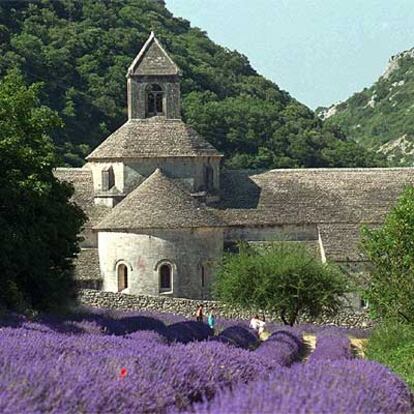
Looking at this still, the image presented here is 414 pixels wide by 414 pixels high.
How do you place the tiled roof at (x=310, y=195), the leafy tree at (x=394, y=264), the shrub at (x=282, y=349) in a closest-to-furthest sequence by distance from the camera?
1. the shrub at (x=282, y=349)
2. the leafy tree at (x=394, y=264)
3. the tiled roof at (x=310, y=195)

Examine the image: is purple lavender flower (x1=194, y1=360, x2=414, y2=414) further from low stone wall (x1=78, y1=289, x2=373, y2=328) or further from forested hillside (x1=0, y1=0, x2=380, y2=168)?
forested hillside (x1=0, y1=0, x2=380, y2=168)

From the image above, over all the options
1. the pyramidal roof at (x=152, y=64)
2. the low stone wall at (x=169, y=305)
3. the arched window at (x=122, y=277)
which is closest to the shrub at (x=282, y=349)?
the low stone wall at (x=169, y=305)

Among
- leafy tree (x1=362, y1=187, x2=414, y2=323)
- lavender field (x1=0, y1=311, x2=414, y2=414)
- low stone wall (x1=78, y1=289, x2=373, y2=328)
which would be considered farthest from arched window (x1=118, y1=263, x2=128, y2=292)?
lavender field (x1=0, y1=311, x2=414, y2=414)

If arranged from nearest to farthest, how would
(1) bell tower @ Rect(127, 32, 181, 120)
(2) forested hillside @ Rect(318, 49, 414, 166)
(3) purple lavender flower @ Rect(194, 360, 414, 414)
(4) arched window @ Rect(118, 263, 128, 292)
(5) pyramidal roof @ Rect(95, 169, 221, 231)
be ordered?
(3) purple lavender flower @ Rect(194, 360, 414, 414) < (5) pyramidal roof @ Rect(95, 169, 221, 231) < (4) arched window @ Rect(118, 263, 128, 292) < (1) bell tower @ Rect(127, 32, 181, 120) < (2) forested hillside @ Rect(318, 49, 414, 166)

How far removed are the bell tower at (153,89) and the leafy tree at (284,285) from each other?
1210 cm

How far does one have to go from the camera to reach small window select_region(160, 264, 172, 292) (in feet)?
138

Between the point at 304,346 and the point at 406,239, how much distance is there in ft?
23.4

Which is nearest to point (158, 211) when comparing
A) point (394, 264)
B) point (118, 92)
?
point (394, 264)

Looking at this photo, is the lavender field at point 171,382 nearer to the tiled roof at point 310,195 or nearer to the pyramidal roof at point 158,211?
the pyramidal roof at point 158,211

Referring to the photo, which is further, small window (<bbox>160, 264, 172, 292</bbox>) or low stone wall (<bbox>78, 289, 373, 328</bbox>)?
small window (<bbox>160, 264, 172, 292</bbox>)

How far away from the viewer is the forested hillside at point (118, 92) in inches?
3113

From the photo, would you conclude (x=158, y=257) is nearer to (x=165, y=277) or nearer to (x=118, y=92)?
(x=165, y=277)

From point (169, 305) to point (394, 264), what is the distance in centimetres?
963

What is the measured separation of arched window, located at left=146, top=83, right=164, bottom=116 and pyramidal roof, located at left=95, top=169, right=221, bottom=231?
531 cm
